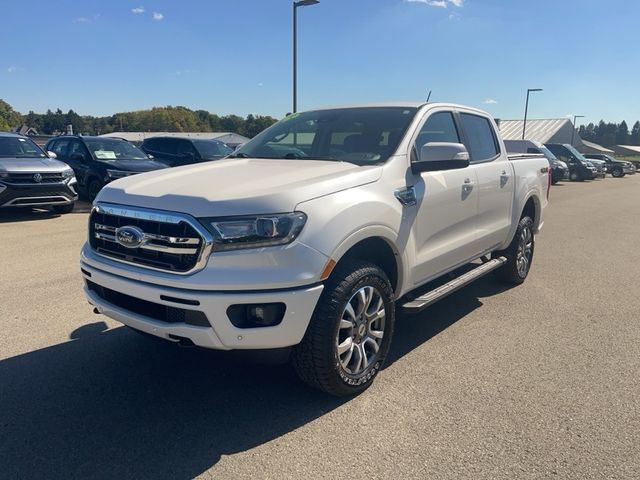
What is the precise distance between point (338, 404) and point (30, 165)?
29.0 ft

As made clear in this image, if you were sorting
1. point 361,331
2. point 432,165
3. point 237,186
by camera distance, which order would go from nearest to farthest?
point 237,186 → point 361,331 → point 432,165

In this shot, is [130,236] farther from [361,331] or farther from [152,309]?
[361,331]

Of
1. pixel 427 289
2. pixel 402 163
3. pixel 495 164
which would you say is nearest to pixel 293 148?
pixel 402 163

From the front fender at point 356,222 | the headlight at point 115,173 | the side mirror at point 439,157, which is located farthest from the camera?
the headlight at point 115,173

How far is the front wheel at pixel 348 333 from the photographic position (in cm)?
297

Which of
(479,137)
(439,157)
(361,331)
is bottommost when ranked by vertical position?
(361,331)

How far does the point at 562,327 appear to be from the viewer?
4.70 meters

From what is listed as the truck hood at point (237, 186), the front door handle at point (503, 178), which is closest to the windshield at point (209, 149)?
the front door handle at point (503, 178)

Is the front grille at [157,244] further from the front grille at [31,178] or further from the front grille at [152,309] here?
the front grille at [31,178]

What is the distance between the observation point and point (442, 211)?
159 inches

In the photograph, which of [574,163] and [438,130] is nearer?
[438,130]

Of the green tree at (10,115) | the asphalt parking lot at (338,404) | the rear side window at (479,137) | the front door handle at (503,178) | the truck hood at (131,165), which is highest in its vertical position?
the green tree at (10,115)

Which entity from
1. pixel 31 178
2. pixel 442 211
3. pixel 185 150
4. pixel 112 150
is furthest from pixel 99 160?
pixel 442 211

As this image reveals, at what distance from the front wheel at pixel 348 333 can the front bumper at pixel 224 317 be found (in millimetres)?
140
